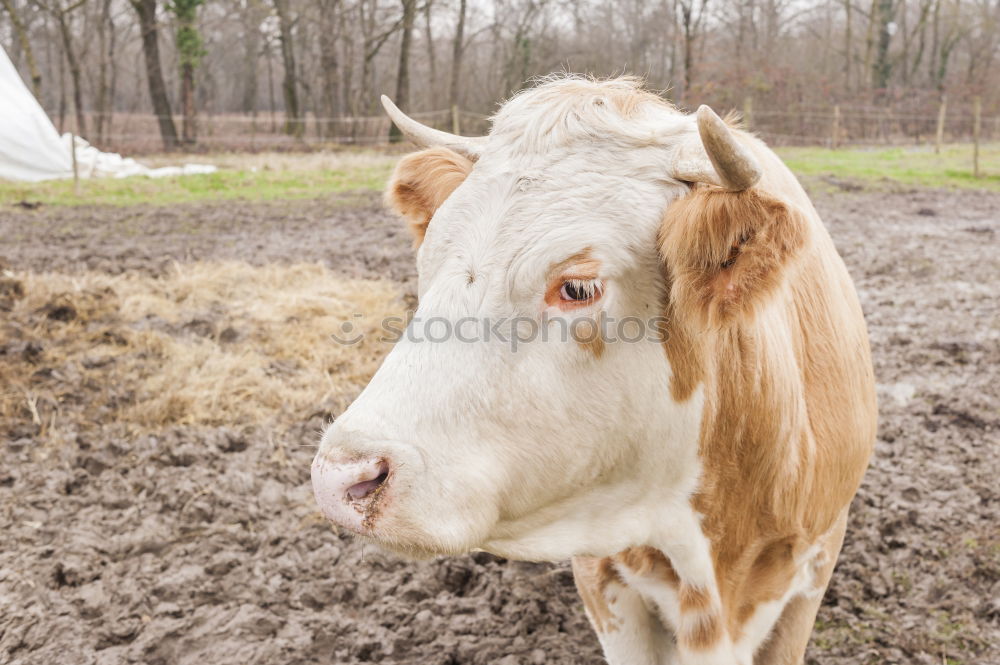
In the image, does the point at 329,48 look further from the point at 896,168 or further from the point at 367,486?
the point at 367,486

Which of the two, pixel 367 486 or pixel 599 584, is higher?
pixel 367 486

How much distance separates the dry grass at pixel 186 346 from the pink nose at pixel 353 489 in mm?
3325

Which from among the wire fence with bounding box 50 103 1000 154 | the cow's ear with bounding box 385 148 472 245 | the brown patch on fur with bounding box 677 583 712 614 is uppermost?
the wire fence with bounding box 50 103 1000 154

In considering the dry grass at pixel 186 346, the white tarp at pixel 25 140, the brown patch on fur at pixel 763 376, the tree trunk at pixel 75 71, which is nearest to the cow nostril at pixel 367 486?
the brown patch on fur at pixel 763 376

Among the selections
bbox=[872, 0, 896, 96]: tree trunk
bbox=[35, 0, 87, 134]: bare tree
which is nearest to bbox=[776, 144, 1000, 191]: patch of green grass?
bbox=[872, 0, 896, 96]: tree trunk

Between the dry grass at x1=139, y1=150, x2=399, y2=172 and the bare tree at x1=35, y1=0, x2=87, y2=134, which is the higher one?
the bare tree at x1=35, y1=0, x2=87, y2=134

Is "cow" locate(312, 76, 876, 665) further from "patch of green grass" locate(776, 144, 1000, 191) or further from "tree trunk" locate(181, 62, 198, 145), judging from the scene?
"tree trunk" locate(181, 62, 198, 145)

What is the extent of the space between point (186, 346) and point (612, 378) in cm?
472

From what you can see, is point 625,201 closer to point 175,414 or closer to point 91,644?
point 91,644

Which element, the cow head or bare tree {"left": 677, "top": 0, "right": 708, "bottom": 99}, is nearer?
the cow head

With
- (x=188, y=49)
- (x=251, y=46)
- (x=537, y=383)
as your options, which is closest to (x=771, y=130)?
(x=188, y=49)

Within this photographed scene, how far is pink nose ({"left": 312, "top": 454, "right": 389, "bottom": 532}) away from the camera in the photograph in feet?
5.31

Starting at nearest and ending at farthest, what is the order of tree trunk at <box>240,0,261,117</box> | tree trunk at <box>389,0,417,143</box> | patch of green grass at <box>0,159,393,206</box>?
patch of green grass at <box>0,159,393,206</box>
tree trunk at <box>389,0,417,143</box>
tree trunk at <box>240,0,261,117</box>

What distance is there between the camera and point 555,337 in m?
1.77
